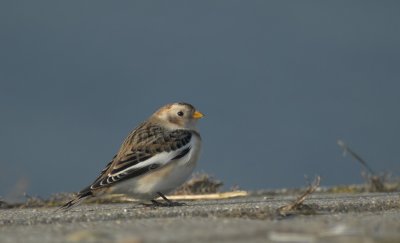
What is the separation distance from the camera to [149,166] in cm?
606

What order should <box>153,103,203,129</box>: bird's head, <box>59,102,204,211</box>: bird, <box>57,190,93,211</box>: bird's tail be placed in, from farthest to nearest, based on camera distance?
<box>153,103,203,129</box>: bird's head < <box>59,102,204,211</box>: bird < <box>57,190,93,211</box>: bird's tail

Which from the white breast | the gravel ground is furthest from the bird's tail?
the gravel ground

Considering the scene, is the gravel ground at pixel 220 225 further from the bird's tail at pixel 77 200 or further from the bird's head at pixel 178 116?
the bird's head at pixel 178 116

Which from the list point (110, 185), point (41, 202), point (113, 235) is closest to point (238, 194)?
point (110, 185)

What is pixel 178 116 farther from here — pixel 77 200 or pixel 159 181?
pixel 77 200

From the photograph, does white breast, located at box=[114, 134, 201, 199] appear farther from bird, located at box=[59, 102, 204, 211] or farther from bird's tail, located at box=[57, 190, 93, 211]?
bird's tail, located at box=[57, 190, 93, 211]

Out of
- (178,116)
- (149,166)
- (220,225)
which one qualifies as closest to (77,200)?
(149,166)

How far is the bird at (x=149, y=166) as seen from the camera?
19.4ft

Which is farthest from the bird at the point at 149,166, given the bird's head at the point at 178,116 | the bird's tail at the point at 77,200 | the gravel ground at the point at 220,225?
the gravel ground at the point at 220,225

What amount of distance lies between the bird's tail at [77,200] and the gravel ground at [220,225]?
609 millimetres

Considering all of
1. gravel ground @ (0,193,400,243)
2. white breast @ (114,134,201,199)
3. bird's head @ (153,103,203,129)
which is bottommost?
gravel ground @ (0,193,400,243)

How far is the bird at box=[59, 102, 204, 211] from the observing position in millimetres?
5898

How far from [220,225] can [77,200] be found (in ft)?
6.84

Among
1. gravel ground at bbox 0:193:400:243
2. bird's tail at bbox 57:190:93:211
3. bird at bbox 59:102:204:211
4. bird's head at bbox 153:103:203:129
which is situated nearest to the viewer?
gravel ground at bbox 0:193:400:243
